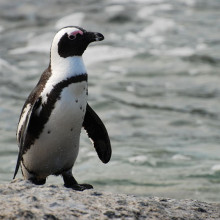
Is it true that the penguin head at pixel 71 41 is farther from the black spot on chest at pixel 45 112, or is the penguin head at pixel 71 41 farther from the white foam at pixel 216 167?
the white foam at pixel 216 167

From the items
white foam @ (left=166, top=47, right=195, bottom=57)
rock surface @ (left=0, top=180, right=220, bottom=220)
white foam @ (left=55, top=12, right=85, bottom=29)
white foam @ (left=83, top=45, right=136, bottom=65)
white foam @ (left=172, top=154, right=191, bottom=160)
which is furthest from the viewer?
white foam @ (left=55, top=12, right=85, bottom=29)

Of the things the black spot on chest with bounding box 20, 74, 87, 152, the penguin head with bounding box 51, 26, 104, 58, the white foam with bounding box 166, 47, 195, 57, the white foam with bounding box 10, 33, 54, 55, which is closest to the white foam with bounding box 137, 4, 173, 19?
the white foam with bounding box 166, 47, 195, 57

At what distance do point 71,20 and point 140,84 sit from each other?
380 centimetres

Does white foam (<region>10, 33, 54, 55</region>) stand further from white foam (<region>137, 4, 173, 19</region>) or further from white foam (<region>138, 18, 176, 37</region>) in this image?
white foam (<region>137, 4, 173, 19</region>)

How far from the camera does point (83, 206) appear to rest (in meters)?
3.97

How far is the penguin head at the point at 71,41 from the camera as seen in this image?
16.7 feet

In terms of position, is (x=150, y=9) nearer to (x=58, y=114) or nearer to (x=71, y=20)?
(x=71, y=20)

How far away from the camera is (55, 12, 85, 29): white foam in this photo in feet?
52.9

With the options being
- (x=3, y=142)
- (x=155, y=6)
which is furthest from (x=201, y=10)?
(x=3, y=142)

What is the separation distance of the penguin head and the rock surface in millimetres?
1125

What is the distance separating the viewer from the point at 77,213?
387 centimetres

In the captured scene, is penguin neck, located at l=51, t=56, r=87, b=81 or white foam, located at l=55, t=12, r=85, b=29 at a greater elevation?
white foam, located at l=55, t=12, r=85, b=29

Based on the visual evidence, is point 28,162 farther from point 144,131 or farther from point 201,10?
point 201,10

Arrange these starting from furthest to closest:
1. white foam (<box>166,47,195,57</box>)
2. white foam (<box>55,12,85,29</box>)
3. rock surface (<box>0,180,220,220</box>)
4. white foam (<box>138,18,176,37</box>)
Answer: white foam (<box>55,12,85,29</box>)
white foam (<box>138,18,176,37</box>)
white foam (<box>166,47,195,57</box>)
rock surface (<box>0,180,220,220</box>)
